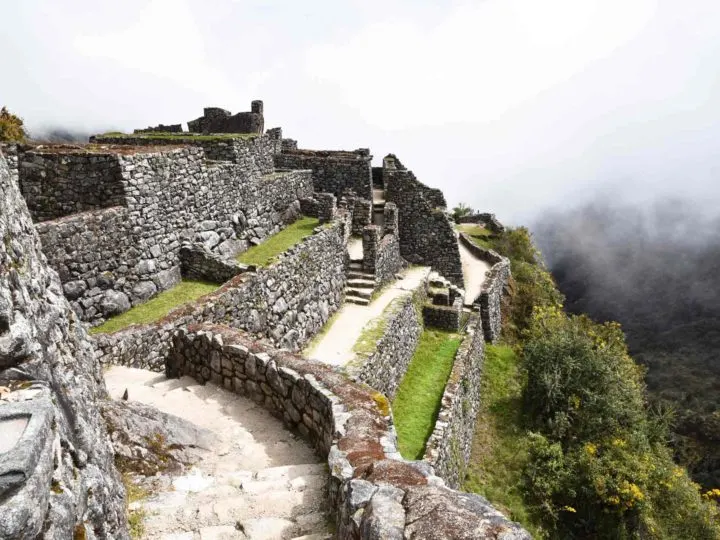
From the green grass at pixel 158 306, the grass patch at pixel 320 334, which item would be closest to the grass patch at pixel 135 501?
the green grass at pixel 158 306

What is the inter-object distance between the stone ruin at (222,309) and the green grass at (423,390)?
51 cm

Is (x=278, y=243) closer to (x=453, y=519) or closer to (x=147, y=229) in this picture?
(x=147, y=229)

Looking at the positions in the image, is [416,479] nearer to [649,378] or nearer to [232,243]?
[232,243]

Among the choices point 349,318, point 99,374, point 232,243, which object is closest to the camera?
point 99,374

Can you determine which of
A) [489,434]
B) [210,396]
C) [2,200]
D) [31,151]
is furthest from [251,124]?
[2,200]

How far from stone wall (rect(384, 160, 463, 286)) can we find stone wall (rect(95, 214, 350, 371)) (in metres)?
6.40

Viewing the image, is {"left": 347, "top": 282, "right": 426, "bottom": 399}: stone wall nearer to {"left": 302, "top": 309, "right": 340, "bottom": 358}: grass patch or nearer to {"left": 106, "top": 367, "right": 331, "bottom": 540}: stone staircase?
{"left": 302, "top": 309, "right": 340, "bottom": 358}: grass patch

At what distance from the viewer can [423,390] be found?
52.2 feet

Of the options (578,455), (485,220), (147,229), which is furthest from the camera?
(485,220)

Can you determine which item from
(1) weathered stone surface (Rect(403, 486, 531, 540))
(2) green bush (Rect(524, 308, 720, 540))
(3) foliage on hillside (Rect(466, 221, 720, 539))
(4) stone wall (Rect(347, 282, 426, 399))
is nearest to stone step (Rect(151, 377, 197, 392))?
(4) stone wall (Rect(347, 282, 426, 399))

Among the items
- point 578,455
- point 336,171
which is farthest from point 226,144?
point 578,455

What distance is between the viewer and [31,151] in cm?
1159

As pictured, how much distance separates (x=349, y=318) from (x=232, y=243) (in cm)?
438

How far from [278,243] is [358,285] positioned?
135 inches
